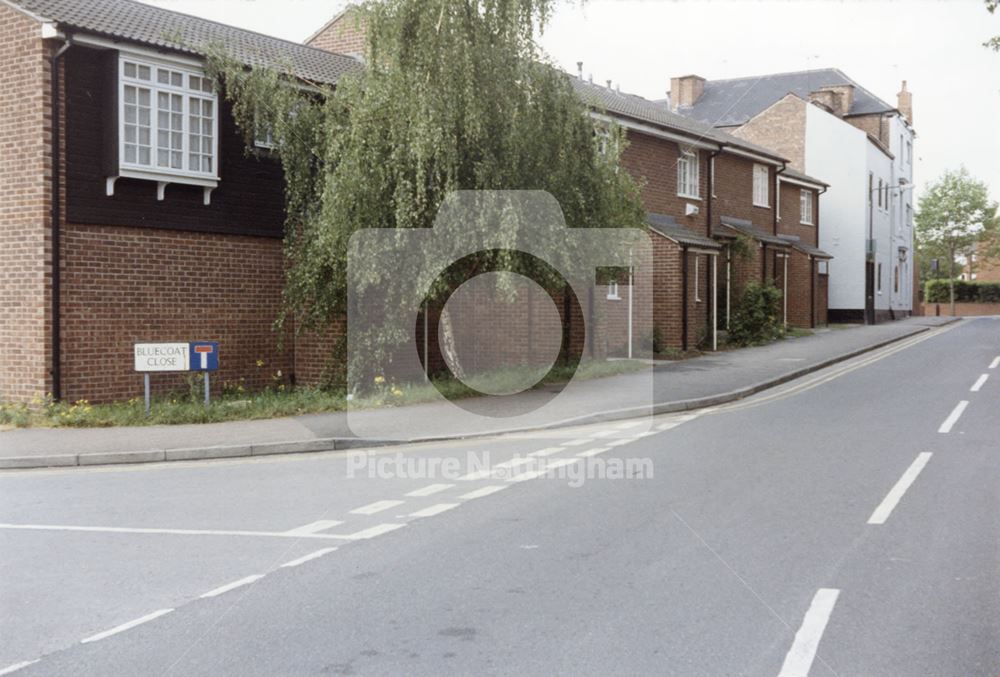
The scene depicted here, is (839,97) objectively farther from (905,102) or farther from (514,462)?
(514,462)

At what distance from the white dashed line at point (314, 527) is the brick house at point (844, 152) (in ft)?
120

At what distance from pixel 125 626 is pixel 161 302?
460 inches

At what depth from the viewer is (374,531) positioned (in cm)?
706

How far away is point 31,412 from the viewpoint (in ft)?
45.3

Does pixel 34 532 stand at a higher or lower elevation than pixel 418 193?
lower

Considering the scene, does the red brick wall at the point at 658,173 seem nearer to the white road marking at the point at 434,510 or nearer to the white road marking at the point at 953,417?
the white road marking at the point at 953,417

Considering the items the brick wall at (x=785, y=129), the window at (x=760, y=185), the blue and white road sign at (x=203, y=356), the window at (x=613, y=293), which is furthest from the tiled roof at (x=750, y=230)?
the blue and white road sign at (x=203, y=356)

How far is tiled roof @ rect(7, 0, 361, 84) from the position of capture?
14594 mm

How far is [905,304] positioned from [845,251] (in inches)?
414

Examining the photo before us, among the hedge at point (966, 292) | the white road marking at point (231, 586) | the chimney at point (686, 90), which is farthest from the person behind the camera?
the hedge at point (966, 292)

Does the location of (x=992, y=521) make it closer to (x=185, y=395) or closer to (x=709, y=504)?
(x=709, y=504)

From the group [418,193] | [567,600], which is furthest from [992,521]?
[418,193]

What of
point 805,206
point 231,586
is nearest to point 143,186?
point 231,586

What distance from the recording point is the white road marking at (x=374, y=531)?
690 centimetres
